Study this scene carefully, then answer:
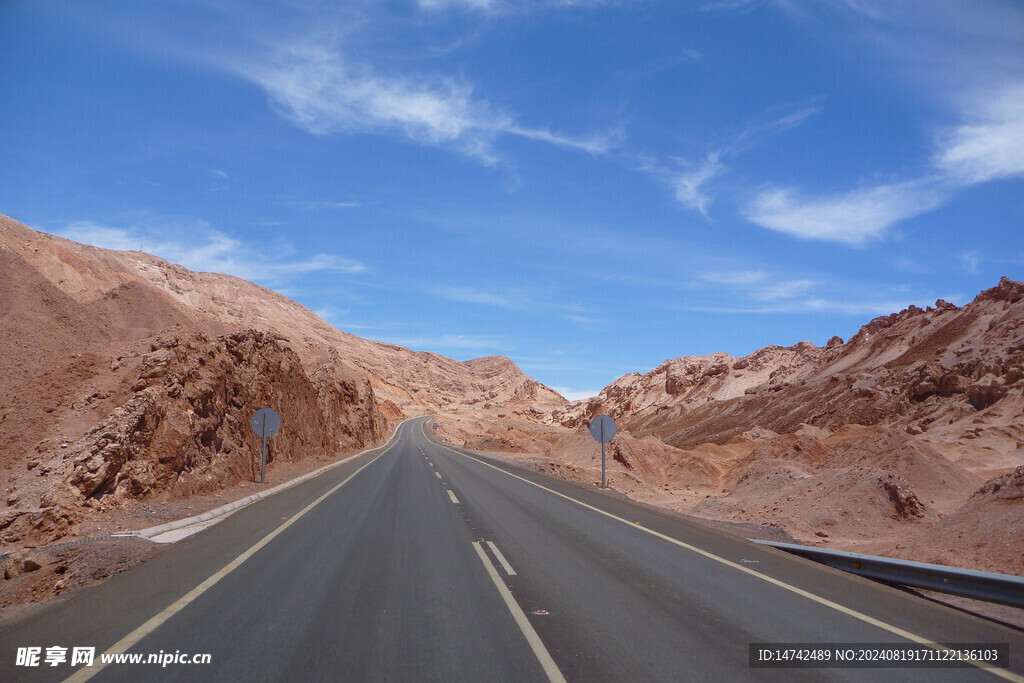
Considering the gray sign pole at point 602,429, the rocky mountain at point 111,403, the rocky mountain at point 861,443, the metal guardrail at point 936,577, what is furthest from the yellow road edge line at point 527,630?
the gray sign pole at point 602,429

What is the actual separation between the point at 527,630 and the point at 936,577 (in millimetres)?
5040

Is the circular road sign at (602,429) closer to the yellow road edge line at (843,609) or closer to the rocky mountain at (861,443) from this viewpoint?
the rocky mountain at (861,443)

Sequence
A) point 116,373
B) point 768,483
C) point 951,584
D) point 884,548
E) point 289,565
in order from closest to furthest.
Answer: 1. point 951,584
2. point 289,565
3. point 884,548
4. point 116,373
5. point 768,483

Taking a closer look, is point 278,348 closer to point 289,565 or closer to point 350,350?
point 289,565

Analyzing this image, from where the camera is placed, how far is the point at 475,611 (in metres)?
6.57

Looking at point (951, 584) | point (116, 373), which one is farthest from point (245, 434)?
point (951, 584)

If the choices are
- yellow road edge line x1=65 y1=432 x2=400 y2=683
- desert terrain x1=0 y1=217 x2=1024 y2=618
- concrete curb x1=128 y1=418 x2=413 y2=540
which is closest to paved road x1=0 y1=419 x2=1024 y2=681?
Result: yellow road edge line x1=65 y1=432 x2=400 y2=683

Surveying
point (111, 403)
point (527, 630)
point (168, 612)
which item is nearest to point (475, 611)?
point (527, 630)

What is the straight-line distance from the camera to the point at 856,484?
644 inches

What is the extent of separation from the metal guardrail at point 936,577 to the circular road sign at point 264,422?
16.3m

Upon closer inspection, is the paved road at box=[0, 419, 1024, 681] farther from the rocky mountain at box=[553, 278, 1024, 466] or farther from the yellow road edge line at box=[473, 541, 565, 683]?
the rocky mountain at box=[553, 278, 1024, 466]

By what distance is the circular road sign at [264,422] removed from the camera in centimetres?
1978

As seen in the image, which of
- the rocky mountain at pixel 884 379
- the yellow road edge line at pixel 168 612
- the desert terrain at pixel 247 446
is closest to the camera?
the yellow road edge line at pixel 168 612

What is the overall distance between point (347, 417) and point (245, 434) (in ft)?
126
